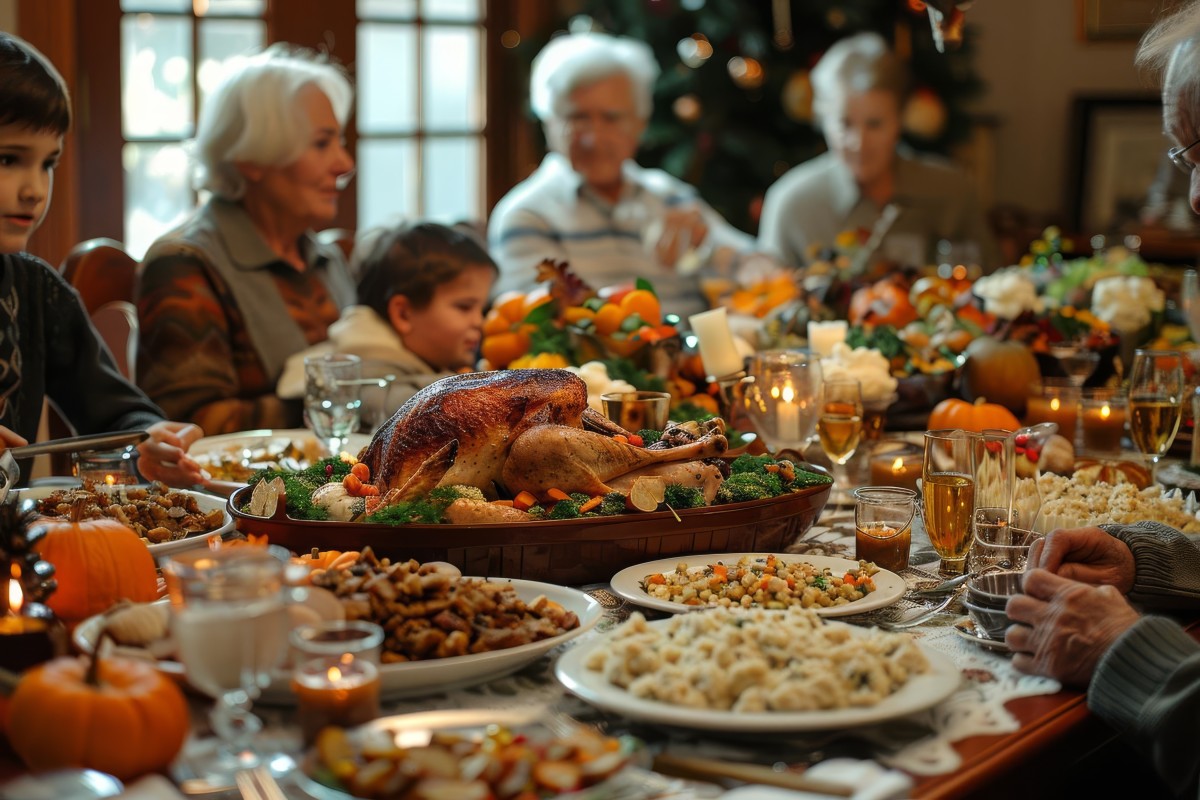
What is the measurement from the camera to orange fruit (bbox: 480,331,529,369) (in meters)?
2.49

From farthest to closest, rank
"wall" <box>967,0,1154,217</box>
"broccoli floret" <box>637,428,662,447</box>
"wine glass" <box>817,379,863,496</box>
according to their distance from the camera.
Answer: "wall" <box>967,0,1154,217</box>, "wine glass" <box>817,379,863,496</box>, "broccoli floret" <box>637,428,662,447</box>

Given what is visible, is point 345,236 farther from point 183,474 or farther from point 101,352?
point 183,474

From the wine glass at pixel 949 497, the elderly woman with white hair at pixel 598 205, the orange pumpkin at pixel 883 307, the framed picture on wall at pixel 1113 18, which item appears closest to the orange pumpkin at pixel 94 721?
the wine glass at pixel 949 497

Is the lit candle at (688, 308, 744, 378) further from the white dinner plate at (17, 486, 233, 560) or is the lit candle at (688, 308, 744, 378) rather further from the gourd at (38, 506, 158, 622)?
the gourd at (38, 506, 158, 622)

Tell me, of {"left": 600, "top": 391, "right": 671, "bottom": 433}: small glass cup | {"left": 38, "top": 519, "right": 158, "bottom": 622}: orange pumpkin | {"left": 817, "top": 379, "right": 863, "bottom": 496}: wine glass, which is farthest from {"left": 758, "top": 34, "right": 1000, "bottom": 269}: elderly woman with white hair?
{"left": 38, "top": 519, "right": 158, "bottom": 622}: orange pumpkin

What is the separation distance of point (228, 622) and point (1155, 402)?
171 cm

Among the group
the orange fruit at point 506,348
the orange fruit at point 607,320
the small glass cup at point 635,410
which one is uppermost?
the orange fruit at point 607,320

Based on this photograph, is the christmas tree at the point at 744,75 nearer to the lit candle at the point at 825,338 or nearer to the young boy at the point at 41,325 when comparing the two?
the lit candle at the point at 825,338

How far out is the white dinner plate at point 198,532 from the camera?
5.01 ft

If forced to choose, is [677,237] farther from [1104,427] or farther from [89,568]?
[89,568]

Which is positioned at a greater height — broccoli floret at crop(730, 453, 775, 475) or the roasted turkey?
the roasted turkey

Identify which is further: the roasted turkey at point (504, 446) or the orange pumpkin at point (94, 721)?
the roasted turkey at point (504, 446)

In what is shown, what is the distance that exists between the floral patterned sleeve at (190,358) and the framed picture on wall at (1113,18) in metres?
5.68

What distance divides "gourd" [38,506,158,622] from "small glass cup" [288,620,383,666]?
385 millimetres
